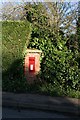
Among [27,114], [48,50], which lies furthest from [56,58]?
[27,114]

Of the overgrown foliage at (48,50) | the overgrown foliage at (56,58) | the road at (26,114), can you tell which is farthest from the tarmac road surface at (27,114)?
the overgrown foliage at (56,58)

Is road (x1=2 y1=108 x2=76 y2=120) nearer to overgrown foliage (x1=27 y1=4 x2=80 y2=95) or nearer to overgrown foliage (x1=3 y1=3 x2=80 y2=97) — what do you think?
overgrown foliage (x1=3 y1=3 x2=80 y2=97)

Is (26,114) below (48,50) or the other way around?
below

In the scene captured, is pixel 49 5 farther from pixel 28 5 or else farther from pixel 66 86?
pixel 66 86

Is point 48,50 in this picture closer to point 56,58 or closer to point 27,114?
point 56,58

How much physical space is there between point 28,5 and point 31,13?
1.49ft

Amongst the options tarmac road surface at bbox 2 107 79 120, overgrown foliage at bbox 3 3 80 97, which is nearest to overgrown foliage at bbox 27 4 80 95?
overgrown foliage at bbox 3 3 80 97

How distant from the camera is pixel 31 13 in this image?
1316 cm

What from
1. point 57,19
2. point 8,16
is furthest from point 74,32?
point 8,16

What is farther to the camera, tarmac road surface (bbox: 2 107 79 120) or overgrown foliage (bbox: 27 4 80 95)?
overgrown foliage (bbox: 27 4 80 95)

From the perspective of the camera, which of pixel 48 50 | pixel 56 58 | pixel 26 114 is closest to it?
pixel 26 114

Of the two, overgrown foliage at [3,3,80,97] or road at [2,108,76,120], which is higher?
overgrown foliage at [3,3,80,97]

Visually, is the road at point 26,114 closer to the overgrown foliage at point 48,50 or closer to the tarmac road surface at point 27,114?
the tarmac road surface at point 27,114

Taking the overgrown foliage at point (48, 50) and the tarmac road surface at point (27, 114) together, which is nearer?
the tarmac road surface at point (27, 114)
